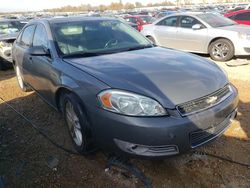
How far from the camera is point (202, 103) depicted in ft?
8.55

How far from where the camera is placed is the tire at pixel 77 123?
2.88 metres

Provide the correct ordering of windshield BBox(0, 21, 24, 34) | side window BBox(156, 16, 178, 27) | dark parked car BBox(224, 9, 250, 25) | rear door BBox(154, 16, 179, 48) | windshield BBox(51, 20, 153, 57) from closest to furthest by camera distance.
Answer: windshield BBox(51, 20, 153, 57), rear door BBox(154, 16, 179, 48), side window BBox(156, 16, 178, 27), windshield BBox(0, 21, 24, 34), dark parked car BBox(224, 9, 250, 25)

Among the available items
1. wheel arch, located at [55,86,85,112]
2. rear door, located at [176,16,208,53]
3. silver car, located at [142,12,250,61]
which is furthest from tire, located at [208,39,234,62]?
wheel arch, located at [55,86,85,112]

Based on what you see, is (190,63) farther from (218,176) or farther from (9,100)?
(9,100)

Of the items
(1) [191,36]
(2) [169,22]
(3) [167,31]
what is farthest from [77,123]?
(2) [169,22]

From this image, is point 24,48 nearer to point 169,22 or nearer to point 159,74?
point 159,74

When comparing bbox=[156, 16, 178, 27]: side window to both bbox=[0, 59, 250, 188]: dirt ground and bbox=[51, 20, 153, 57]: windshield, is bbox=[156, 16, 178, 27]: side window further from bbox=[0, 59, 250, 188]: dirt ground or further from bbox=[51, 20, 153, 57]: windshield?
bbox=[0, 59, 250, 188]: dirt ground

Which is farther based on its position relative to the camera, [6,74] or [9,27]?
[9,27]

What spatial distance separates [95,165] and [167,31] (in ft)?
23.6

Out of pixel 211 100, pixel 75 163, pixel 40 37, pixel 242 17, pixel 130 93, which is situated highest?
pixel 40 37

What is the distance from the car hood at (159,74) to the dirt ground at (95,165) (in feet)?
2.43

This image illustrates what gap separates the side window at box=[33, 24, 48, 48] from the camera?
151 inches

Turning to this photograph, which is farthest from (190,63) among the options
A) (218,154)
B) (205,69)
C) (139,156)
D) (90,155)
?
(90,155)

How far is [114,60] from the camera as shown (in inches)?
126
